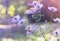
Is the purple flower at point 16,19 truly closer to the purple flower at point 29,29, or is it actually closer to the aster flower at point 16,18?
the aster flower at point 16,18

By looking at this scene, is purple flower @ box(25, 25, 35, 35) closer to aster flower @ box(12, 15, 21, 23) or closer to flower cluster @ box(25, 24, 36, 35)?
flower cluster @ box(25, 24, 36, 35)

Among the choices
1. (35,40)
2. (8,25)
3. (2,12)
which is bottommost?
(35,40)

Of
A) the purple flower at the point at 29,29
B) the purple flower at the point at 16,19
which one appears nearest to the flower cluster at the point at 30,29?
the purple flower at the point at 29,29

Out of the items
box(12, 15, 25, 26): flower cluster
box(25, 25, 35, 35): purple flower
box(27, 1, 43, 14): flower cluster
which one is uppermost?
box(27, 1, 43, 14): flower cluster

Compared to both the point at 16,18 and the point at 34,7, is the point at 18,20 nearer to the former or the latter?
the point at 16,18

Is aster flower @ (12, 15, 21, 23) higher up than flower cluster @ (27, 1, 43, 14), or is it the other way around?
flower cluster @ (27, 1, 43, 14)

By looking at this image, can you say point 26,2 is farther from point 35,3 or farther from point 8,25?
point 8,25

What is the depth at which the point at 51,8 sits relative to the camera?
1201 millimetres

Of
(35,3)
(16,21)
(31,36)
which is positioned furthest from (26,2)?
(31,36)

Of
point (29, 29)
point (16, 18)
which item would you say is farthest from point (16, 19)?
point (29, 29)

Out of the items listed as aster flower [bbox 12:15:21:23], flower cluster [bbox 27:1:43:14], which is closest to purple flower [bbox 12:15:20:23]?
aster flower [bbox 12:15:21:23]

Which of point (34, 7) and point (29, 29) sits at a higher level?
point (34, 7)

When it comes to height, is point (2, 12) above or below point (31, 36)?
above

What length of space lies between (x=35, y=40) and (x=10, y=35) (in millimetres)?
222
